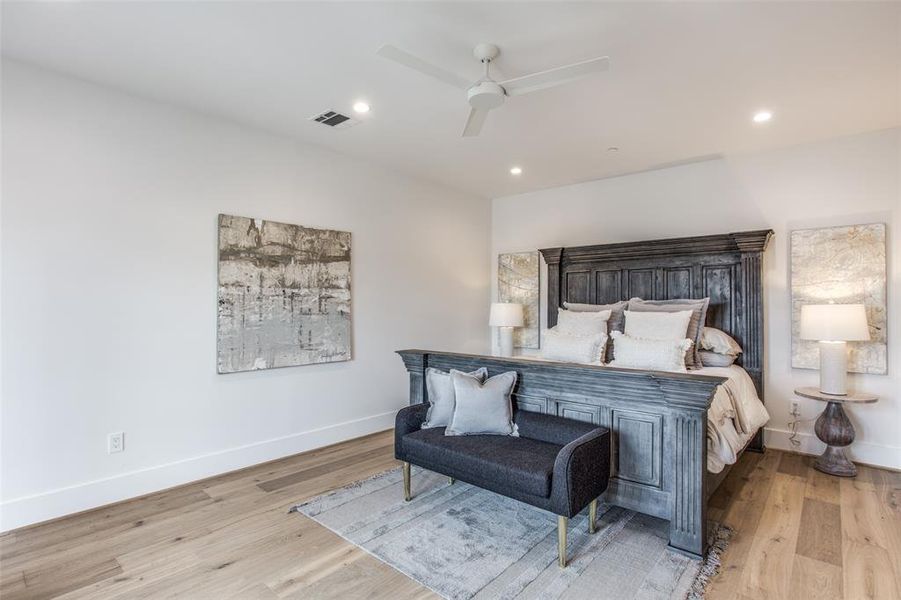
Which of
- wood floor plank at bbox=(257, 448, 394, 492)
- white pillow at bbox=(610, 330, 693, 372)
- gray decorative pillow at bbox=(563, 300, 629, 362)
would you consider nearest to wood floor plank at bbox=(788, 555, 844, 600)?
white pillow at bbox=(610, 330, 693, 372)

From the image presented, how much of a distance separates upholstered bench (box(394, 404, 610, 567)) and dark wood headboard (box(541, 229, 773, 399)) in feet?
7.52

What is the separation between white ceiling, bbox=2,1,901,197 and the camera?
86.1 inches

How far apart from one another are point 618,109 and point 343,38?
1.95 metres

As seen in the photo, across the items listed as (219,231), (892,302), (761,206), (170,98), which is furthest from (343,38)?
(892,302)

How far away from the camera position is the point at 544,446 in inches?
103

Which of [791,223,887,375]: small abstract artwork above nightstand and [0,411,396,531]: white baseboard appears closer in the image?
[0,411,396,531]: white baseboard

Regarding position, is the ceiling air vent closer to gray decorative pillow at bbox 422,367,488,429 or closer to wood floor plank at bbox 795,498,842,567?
gray decorative pillow at bbox 422,367,488,429

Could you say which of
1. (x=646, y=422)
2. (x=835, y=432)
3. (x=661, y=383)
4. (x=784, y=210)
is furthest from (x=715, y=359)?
(x=661, y=383)

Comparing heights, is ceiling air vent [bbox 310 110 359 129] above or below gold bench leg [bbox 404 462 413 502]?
above

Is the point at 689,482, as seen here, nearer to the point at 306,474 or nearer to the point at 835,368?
the point at 835,368

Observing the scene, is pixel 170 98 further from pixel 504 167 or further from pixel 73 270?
pixel 504 167

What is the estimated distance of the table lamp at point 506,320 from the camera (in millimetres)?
5281

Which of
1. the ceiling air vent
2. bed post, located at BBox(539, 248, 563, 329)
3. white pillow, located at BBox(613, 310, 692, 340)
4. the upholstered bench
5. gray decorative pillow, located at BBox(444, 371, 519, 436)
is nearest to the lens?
the upholstered bench

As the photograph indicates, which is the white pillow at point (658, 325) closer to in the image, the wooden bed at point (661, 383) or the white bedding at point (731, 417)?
the white bedding at point (731, 417)
